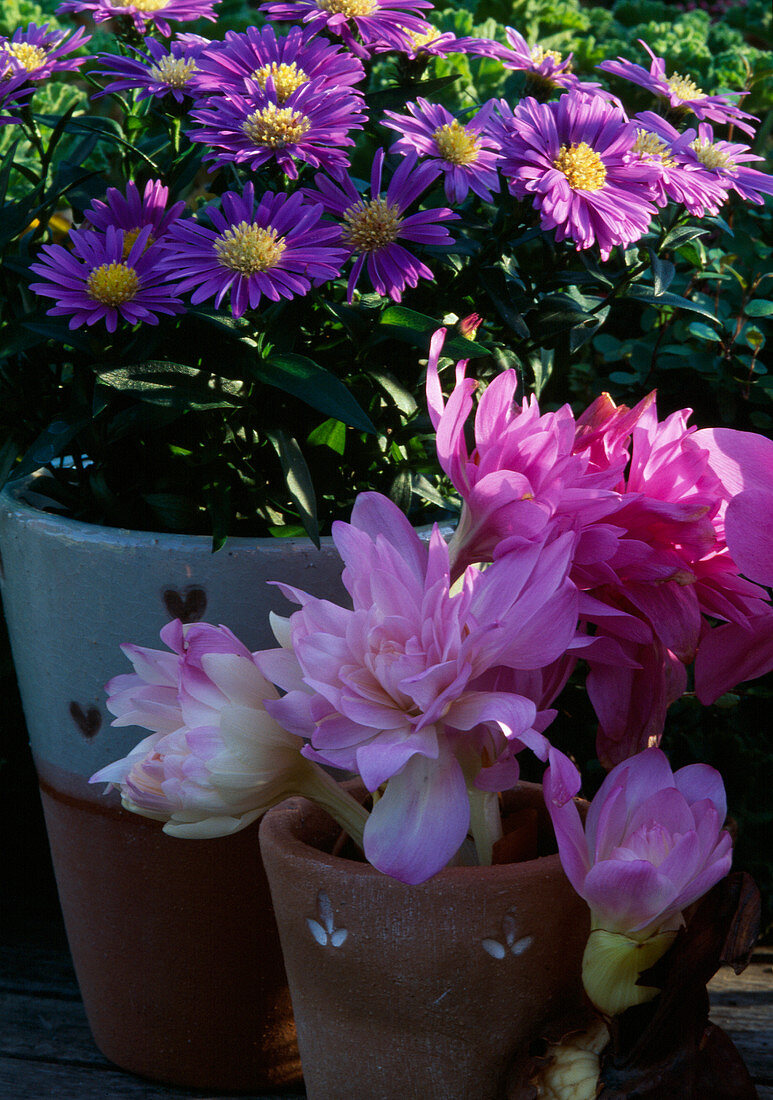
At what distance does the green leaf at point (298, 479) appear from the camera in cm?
68

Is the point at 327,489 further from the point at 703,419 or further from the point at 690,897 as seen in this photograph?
the point at 703,419

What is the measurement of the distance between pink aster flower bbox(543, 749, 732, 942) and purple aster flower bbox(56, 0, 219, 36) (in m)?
0.62

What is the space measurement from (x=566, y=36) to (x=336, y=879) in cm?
224

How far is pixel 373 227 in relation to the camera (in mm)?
680

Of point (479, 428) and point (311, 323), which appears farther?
point (311, 323)

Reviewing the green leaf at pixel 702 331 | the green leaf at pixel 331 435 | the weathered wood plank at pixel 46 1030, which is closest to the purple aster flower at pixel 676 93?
the green leaf at pixel 702 331

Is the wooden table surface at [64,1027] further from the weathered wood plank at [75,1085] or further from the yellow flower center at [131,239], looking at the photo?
the yellow flower center at [131,239]

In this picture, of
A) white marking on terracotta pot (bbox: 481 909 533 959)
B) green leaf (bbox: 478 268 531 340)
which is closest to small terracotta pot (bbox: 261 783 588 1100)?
white marking on terracotta pot (bbox: 481 909 533 959)

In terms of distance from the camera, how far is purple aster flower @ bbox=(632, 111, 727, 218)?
2.27 feet

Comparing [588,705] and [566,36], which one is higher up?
[566,36]

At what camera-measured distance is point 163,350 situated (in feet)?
2.45

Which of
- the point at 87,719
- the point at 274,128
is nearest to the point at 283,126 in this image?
A: the point at 274,128

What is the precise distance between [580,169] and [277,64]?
228 mm

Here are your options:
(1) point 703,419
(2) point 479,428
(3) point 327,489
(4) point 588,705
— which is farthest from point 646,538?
(1) point 703,419
